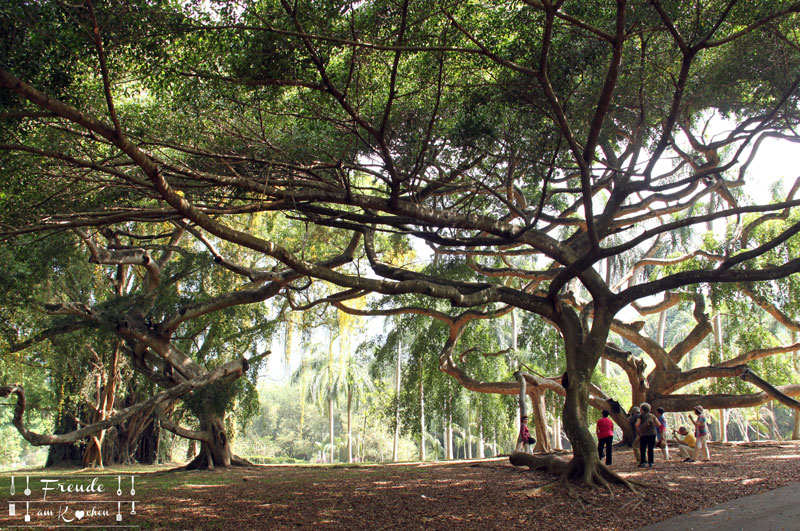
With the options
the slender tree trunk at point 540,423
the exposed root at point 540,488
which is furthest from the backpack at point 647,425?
the slender tree trunk at point 540,423

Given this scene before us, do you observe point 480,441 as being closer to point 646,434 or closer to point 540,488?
point 646,434

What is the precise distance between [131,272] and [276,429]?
1756 inches

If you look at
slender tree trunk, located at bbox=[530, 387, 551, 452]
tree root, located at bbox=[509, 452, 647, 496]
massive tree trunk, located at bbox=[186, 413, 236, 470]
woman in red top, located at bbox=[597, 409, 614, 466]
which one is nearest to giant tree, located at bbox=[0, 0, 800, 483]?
Answer: tree root, located at bbox=[509, 452, 647, 496]

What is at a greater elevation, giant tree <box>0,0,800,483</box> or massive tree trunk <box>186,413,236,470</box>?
giant tree <box>0,0,800,483</box>

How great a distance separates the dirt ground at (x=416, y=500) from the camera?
6168 mm

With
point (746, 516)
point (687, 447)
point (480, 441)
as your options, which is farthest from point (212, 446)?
point (480, 441)

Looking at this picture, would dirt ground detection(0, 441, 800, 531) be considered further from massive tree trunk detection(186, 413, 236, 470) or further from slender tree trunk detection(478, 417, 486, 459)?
Answer: slender tree trunk detection(478, 417, 486, 459)

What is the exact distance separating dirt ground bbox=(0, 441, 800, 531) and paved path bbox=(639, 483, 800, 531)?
0.24 meters

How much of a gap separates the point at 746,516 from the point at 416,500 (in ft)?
12.7

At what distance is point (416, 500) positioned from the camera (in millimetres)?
7445

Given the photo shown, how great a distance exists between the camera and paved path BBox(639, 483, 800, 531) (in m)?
5.47

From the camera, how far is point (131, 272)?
1812 centimetres

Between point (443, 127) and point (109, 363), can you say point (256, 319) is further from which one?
point (443, 127)

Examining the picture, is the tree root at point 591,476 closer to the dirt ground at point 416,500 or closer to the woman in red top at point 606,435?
the dirt ground at point 416,500
